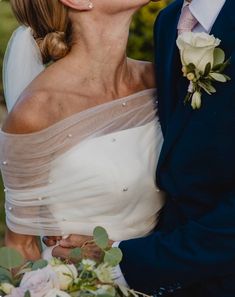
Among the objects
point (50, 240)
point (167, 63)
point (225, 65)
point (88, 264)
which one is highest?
point (225, 65)

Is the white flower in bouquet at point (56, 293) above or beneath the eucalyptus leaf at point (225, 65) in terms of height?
beneath

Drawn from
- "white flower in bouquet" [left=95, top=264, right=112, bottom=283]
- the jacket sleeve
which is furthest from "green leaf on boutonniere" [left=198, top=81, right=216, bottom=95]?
"white flower in bouquet" [left=95, top=264, right=112, bottom=283]

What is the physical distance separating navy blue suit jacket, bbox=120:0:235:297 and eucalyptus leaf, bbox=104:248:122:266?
336 millimetres

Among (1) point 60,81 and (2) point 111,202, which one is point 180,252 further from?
(1) point 60,81

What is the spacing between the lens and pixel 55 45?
391 centimetres

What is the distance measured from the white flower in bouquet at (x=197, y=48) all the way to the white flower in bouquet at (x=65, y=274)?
0.86 metres

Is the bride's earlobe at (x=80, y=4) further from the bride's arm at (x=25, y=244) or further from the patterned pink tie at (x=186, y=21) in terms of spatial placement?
the bride's arm at (x=25, y=244)

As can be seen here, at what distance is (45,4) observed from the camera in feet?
12.7

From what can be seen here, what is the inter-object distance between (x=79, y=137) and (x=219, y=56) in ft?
2.20

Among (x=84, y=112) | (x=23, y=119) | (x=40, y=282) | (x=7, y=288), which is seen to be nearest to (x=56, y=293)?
(x=40, y=282)

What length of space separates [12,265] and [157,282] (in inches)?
26.0
